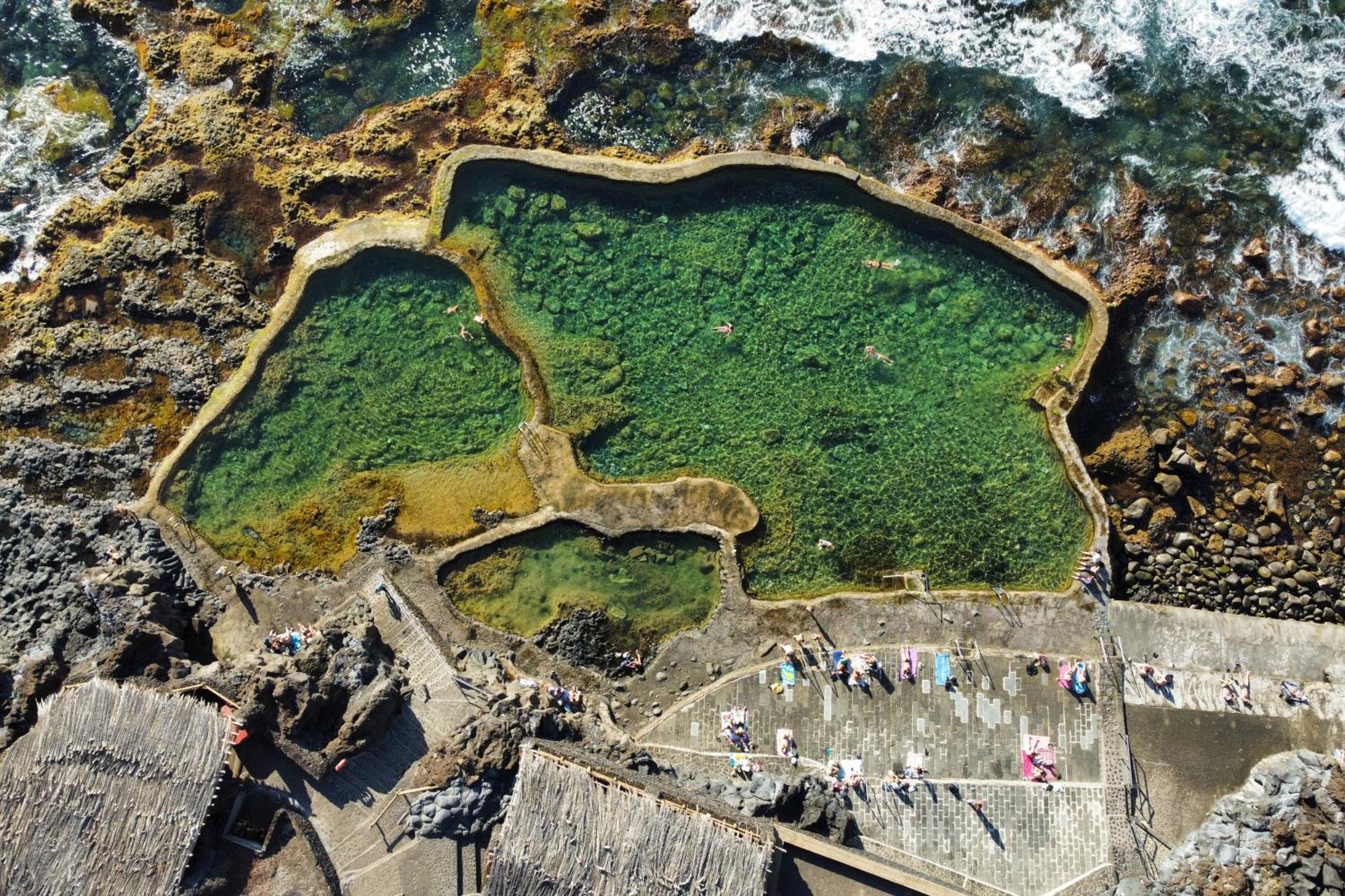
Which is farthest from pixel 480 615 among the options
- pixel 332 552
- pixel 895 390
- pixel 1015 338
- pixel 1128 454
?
pixel 1128 454

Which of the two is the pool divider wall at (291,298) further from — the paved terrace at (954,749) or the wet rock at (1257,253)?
the wet rock at (1257,253)

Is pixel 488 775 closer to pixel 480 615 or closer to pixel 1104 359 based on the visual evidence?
pixel 480 615

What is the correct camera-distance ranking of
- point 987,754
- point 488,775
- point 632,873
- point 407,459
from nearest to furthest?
point 632,873
point 488,775
point 987,754
point 407,459

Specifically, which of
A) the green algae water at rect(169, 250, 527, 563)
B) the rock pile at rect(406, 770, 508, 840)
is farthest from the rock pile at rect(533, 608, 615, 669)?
the green algae water at rect(169, 250, 527, 563)

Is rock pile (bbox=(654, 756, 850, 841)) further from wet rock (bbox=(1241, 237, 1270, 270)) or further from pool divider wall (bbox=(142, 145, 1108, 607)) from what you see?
wet rock (bbox=(1241, 237, 1270, 270))

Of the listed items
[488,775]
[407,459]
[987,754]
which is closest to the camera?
[488,775]

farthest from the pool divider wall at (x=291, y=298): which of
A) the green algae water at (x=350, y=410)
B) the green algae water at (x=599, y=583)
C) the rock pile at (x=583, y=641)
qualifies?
the rock pile at (x=583, y=641)

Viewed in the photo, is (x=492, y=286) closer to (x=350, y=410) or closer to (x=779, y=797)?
(x=350, y=410)
